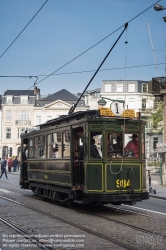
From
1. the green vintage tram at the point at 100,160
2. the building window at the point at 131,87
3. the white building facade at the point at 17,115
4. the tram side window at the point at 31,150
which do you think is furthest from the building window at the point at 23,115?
the green vintage tram at the point at 100,160

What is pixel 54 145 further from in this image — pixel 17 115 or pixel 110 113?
pixel 17 115

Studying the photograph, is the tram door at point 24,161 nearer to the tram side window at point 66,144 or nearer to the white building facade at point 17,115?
the tram side window at point 66,144

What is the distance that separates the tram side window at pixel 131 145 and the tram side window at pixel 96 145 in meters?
0.76

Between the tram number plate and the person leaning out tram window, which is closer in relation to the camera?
the tram number plate

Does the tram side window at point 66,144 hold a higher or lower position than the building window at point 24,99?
lower

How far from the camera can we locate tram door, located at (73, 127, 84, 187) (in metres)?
13.6

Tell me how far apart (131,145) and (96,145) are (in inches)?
42.1

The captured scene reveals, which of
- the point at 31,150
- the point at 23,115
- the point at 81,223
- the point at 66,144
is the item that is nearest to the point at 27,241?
the point at 81,223

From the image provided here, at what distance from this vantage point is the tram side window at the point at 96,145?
43.4 feet

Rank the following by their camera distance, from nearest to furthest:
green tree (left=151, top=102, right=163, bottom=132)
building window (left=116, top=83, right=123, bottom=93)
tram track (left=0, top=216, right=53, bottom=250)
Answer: tram track (left=0, top=216, right=53, bottom=250) → green tree (left=151, top=102, right=163, bottom=132) → building window (left=116, top=83, right=123, bottom=93)

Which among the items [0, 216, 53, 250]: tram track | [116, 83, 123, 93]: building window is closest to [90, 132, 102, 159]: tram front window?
[0, 216, 53, 250]: tram track

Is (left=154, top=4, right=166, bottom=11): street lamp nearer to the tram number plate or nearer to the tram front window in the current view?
the tram front window

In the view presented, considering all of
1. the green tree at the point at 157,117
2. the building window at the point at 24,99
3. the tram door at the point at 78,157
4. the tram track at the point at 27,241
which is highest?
the building window at the point at 24,99

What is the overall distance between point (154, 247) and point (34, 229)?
9.84 feet
